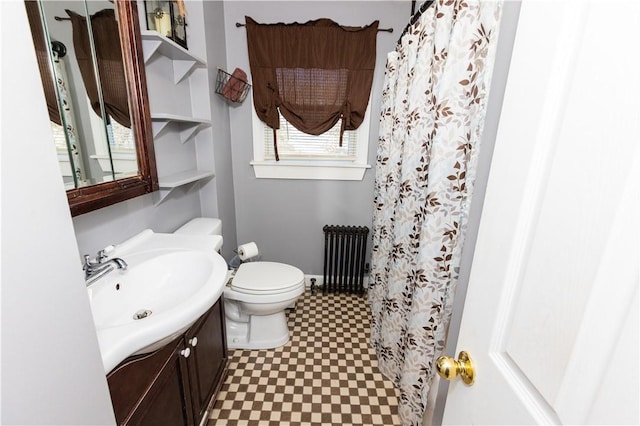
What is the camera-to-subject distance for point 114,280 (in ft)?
3.20

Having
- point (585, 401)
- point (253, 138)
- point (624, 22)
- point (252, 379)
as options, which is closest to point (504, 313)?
point (585, 401)

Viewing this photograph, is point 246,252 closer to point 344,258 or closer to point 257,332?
point 257,332

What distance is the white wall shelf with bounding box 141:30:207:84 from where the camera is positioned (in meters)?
1.25

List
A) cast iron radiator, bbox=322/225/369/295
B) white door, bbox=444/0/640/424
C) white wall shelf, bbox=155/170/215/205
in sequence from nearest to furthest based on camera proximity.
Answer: white door, bbox=444/0/640/424 → white wall shelf, bbox=155/170/215/205 → cast iron radiator, bbox=322/225/369/295

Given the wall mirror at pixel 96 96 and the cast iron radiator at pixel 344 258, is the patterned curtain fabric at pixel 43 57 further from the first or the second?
the cast iron radiator at pixel 344 258

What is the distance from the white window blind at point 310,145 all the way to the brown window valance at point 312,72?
0.10m

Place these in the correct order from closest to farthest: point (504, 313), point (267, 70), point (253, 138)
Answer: point (504, 313) → point (267, 70) → point (253, 138)

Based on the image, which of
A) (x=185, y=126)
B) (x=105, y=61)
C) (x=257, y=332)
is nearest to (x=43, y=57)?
(x=105, y=61)

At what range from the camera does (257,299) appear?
1.69m

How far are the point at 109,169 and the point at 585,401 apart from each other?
1.43 metres

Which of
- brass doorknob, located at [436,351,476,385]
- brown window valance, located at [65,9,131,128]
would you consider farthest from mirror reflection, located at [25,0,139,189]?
brass doorknob, located at [436,351,476,385]

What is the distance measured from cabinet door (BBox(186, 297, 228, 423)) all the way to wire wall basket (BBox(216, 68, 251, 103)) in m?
1.37

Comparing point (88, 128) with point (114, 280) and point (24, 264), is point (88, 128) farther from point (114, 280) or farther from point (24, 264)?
point (24, 264)

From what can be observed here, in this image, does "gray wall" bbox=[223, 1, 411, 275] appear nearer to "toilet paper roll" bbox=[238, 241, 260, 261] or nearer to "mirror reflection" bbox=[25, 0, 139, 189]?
"toilet paper roll" bbox=[238, 241, 260, 261]
